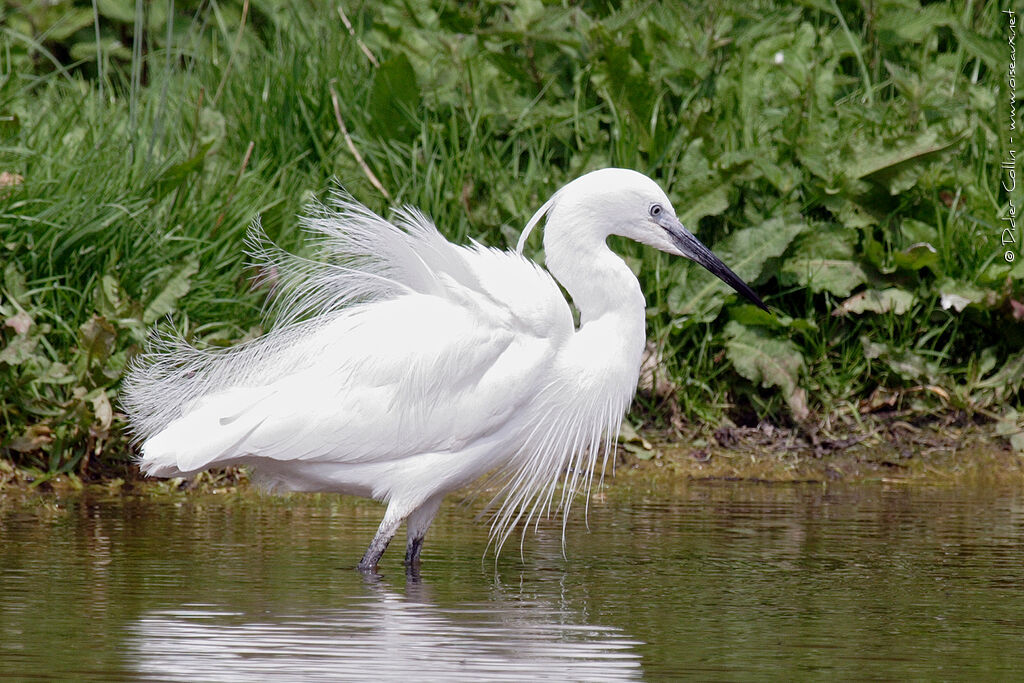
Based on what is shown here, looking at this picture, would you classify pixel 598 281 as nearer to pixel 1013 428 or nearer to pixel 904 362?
pixel 904 362

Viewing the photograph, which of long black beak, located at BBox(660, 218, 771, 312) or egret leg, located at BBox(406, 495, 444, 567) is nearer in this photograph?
egret leg, located at BBox(406, 495, 444, 567)

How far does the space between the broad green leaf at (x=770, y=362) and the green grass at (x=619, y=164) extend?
0.01 m

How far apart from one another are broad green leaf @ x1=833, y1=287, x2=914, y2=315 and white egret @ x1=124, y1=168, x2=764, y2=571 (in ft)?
5.77

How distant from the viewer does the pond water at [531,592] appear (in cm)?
353

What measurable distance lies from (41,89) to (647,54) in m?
3.74

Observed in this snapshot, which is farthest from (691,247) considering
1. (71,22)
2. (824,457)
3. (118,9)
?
(71,22)

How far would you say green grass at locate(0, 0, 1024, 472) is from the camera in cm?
621

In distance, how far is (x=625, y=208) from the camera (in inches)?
196

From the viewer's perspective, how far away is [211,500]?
5.86 metres

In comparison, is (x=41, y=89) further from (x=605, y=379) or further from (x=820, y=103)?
(x=605, y=379)

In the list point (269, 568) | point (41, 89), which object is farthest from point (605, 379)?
point (41, 89)

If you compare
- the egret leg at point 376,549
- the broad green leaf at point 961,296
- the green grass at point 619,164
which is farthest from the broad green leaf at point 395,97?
the egret leg at point 376,549

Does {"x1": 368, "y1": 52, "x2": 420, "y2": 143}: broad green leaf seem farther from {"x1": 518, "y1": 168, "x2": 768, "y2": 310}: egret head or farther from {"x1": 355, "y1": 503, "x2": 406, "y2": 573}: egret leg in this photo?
{"x1": 355, "y1": 503, "x2": 406, "y2": 573}: egret leg

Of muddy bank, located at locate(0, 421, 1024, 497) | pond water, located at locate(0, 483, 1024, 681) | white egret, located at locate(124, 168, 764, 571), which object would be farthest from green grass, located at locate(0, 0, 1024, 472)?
white egret, located at locate(124, 168, 764, 571)
